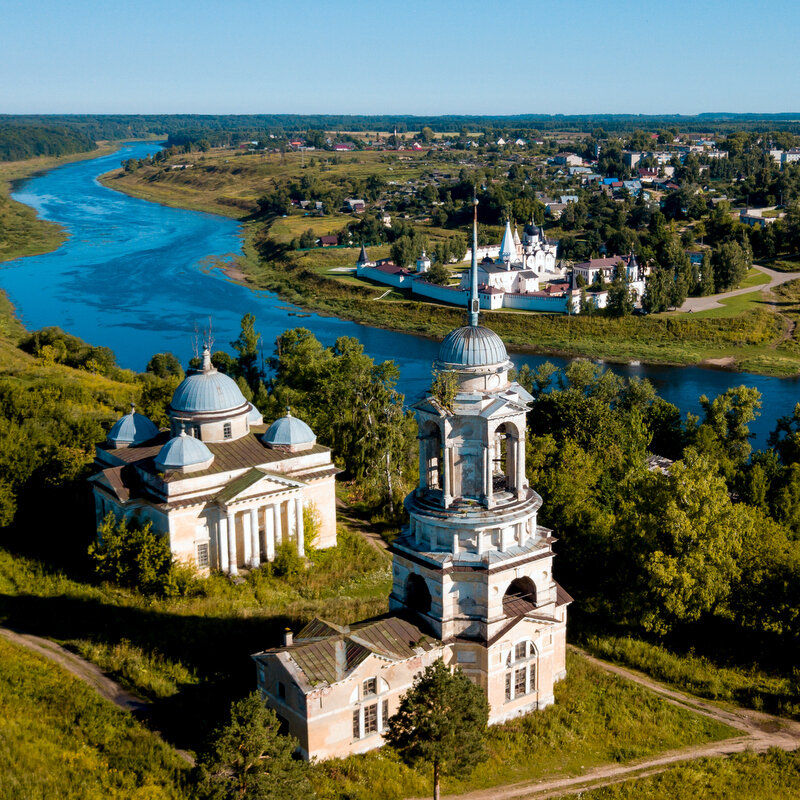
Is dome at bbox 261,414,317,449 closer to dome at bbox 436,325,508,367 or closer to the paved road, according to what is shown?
dome at bbox 436,325,508,367

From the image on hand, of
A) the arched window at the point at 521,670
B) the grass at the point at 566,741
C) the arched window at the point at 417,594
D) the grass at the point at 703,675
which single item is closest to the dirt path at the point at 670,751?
the grass at the point at 566,741

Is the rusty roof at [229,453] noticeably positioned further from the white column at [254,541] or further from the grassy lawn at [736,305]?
the grassy lawn at [736,305]

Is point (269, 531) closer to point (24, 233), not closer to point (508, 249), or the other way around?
point (508, 249)

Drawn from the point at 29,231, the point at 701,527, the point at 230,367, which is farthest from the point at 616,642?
the point at 29,231

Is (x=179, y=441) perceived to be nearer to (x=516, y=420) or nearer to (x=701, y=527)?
(x=516, y=420)

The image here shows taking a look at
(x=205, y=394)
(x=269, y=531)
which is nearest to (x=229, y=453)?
(x=205, y=394)
